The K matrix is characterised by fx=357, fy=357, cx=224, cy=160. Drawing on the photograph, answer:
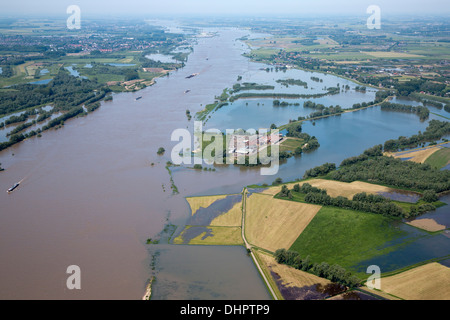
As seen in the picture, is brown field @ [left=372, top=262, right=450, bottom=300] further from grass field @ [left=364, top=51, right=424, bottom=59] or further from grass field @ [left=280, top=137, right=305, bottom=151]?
grass field @ [left=364, top=51, right=424, bottom=59]

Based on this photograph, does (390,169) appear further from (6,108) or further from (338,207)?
(6,108)

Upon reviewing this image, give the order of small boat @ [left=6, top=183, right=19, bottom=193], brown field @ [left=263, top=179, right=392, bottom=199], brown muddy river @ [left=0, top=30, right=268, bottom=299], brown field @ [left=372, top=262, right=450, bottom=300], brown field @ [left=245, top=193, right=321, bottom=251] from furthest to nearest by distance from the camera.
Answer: small boat @ [left=6, top=183, right=19, bottom=193], brown field @ [left=263, top=179, right=392, bottom=199], brown field @ [left=245, top=193, right=321, bottom=251], brown muddy river @ [left=0, top=30, right=268, bottom=299], brown field @ [left=372, top=262, right=450, bottom=300]

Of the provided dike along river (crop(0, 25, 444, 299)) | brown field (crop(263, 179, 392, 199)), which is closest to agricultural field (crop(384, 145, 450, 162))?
dike along river (crop(0, 25, 444, 299))

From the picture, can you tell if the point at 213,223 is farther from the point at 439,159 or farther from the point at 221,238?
the point at 439,159

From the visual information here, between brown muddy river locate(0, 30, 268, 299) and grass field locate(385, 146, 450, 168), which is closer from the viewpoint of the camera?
brown muddy river locate(0, 30, 268, 299)

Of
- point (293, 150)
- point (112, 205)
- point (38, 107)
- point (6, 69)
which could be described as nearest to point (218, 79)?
point (38, 107)

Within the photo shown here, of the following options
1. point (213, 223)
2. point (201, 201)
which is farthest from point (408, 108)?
point (213, 223)

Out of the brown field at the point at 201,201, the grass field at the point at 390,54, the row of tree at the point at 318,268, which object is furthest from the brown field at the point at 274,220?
the grass field at the point at 390,54
